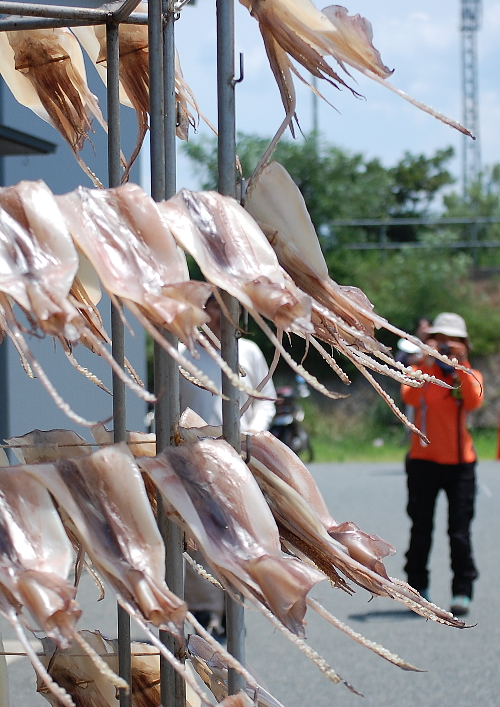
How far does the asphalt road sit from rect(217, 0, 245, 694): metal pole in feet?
8.87

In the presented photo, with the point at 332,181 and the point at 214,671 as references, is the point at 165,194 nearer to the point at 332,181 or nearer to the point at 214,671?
the point at 214,671

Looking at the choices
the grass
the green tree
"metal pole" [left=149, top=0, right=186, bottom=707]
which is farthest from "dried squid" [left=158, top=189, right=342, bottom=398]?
the green tree

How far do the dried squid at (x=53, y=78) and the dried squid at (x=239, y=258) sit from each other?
0.40 metres

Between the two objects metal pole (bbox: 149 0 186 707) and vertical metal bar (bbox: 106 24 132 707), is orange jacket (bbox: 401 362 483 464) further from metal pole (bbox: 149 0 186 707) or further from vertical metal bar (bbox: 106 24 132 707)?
metal pole (bbox: 149 0 186 707)

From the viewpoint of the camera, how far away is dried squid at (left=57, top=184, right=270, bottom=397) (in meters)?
0.89

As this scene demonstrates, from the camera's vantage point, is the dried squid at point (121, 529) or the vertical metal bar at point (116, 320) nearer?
the dried squid at point (121, 529)

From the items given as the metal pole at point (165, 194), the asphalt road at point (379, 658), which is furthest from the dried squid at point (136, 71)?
the asphalt road at point (379, 658)

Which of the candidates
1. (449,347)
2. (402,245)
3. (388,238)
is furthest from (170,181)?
(388,238)

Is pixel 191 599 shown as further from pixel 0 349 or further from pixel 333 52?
pixel 333 52

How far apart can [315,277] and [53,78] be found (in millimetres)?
636

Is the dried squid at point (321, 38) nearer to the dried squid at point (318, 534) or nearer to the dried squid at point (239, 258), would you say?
the dried squid at point (239, 258)

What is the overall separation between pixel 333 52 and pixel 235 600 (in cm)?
65

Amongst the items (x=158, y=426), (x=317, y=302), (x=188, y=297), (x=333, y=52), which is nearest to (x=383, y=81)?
(x=333, y=52)

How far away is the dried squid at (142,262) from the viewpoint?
0.89 metres
